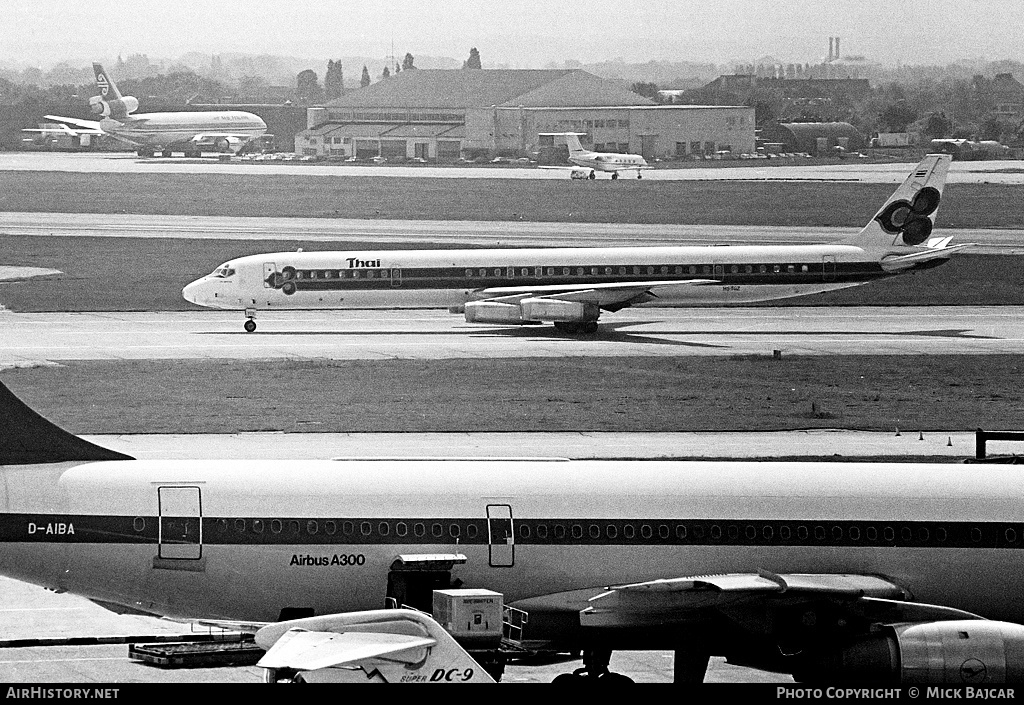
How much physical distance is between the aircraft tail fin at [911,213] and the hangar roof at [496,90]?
74.4 feet

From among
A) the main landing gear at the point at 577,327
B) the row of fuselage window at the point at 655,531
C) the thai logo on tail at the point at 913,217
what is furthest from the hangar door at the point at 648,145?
the row of fuselage window at the point at 655,531

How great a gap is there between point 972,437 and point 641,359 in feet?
47.1

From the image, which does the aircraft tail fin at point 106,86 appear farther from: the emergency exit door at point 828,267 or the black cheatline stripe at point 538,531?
the black cheatline stripe at point 538,531

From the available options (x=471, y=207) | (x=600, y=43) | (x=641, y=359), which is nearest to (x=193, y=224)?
(x=471, y=207)

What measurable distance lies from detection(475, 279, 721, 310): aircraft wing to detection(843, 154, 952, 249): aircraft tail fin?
28.3 ft

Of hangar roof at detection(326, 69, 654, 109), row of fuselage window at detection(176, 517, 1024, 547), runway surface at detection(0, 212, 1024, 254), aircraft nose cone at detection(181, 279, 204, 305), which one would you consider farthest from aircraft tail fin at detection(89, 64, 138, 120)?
row of fuselage window at detection(176, 517, 1024, 547)

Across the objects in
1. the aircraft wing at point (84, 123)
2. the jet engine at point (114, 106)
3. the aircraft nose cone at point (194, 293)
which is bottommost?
the aircraft nose cone at point (194, 293)

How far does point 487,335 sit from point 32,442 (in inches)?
1497

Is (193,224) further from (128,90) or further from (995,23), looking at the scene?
(995,23)

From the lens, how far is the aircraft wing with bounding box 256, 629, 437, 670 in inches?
606

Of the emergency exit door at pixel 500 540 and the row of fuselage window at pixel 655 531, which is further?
the emergency exit door at pixel 500 540

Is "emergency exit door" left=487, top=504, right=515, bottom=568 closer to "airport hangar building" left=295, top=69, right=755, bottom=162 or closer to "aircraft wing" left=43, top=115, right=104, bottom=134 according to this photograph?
"airport hangar building" left=295, top=69, right=755, bottom=162

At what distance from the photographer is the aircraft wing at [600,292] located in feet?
192

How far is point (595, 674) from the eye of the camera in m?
19.4
